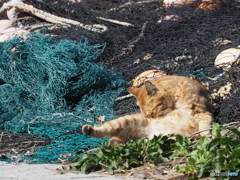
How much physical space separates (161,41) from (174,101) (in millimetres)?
3184

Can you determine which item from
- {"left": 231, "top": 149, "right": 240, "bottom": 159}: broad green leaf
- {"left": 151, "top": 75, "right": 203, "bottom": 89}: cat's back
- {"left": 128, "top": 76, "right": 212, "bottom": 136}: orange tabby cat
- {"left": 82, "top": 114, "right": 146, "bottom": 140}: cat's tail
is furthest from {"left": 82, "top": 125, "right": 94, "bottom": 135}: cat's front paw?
{"left": 151, "top": 75, "right": 203, "bottom": 89}: cat's back

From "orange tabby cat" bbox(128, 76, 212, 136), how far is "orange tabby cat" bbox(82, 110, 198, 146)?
0.23 feet

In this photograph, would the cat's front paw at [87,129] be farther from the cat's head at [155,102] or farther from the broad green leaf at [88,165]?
the cat's head at [155,102]

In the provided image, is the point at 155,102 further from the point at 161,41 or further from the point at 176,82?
the point at 161,41

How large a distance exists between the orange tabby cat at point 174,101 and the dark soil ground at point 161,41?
1.18 feet

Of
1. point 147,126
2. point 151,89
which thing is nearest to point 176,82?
point 151,89

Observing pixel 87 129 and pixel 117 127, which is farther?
pixel 117 127

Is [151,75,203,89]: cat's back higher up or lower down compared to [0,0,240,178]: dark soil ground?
lower down

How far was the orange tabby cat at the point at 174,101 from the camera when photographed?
4.41m

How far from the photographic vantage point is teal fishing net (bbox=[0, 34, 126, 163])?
5.75 metres

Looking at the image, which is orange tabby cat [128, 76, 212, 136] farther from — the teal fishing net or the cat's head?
the teal fishing net

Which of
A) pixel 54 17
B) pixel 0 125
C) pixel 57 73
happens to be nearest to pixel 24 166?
pixel 0 125

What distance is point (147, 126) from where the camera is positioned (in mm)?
4242

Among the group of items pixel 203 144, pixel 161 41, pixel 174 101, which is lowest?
pixel 203 144
